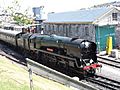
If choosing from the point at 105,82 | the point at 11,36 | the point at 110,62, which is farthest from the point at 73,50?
the point at 11,36

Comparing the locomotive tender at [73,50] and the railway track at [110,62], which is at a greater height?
the locomotive tender at [73,50]

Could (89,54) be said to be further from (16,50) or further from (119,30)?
(16,50)

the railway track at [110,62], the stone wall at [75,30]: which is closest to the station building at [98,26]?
the stone wall at [75,30]

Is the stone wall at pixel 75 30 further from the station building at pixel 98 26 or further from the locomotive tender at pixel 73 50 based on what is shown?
the locomotive tender at pixel 73 50

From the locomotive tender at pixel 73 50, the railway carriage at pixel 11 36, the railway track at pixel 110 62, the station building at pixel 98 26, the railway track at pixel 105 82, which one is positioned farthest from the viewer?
the railway carriage at pixel 11 36

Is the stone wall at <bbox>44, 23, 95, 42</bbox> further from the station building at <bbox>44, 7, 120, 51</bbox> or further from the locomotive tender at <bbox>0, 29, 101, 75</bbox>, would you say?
the locomotive tender at <bbox>0, 29, 101, 75</bbox>

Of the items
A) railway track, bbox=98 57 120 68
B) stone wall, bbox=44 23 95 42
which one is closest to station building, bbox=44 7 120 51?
stone wall, bbox=44 23 95 42

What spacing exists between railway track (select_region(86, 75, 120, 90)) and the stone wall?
12.5m

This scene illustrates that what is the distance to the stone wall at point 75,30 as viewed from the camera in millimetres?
32844

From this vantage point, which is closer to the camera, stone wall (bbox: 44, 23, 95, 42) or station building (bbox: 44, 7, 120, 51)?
station building (bbox: 44, 7, 120, 51)

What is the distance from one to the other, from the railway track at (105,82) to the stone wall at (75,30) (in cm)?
1254

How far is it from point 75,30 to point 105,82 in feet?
59.7

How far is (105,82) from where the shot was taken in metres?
18.8

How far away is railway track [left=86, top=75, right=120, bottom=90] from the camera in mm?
17625
